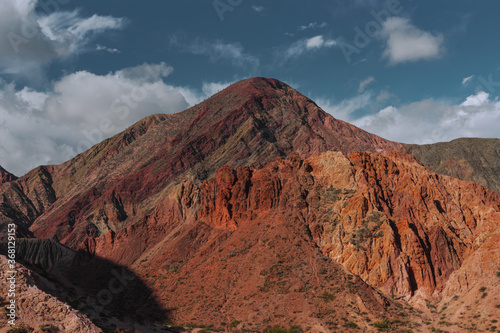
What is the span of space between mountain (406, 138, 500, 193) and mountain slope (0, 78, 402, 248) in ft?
52.6

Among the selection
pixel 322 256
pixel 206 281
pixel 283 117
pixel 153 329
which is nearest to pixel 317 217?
pixel 322 256

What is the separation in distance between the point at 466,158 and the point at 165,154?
101 m

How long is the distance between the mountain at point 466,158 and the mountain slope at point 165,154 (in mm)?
16030

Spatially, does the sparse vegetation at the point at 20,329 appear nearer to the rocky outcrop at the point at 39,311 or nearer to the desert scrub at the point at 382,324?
the rocky outcrop at the point at 39,311

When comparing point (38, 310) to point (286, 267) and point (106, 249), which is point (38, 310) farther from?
point (106, 249)

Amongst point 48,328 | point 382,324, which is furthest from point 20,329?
point 382,324

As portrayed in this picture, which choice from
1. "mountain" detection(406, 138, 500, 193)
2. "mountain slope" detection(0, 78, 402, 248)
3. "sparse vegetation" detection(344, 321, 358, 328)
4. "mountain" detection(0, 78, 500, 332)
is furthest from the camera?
"mountain slope" detection(0, 78, 402, 248)

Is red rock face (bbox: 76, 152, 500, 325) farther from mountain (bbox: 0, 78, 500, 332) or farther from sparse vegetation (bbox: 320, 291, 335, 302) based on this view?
sparse vegetation (bbox: 320, 291, 335, 302)

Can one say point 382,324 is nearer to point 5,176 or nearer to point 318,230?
point 318,230

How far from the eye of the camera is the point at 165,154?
13600cm

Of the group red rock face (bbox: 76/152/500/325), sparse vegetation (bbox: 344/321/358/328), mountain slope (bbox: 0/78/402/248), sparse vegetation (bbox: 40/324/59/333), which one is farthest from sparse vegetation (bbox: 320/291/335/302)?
mountain slope (bbox: 0/78/402/248)

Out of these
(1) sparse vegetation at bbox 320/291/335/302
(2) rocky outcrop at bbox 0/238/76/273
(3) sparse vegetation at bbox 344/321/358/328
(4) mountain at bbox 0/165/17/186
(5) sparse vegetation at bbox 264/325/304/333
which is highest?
(4) mountain at bbox 0/165/17/186

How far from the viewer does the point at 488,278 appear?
45.3m

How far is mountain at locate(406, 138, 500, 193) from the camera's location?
116 metres
